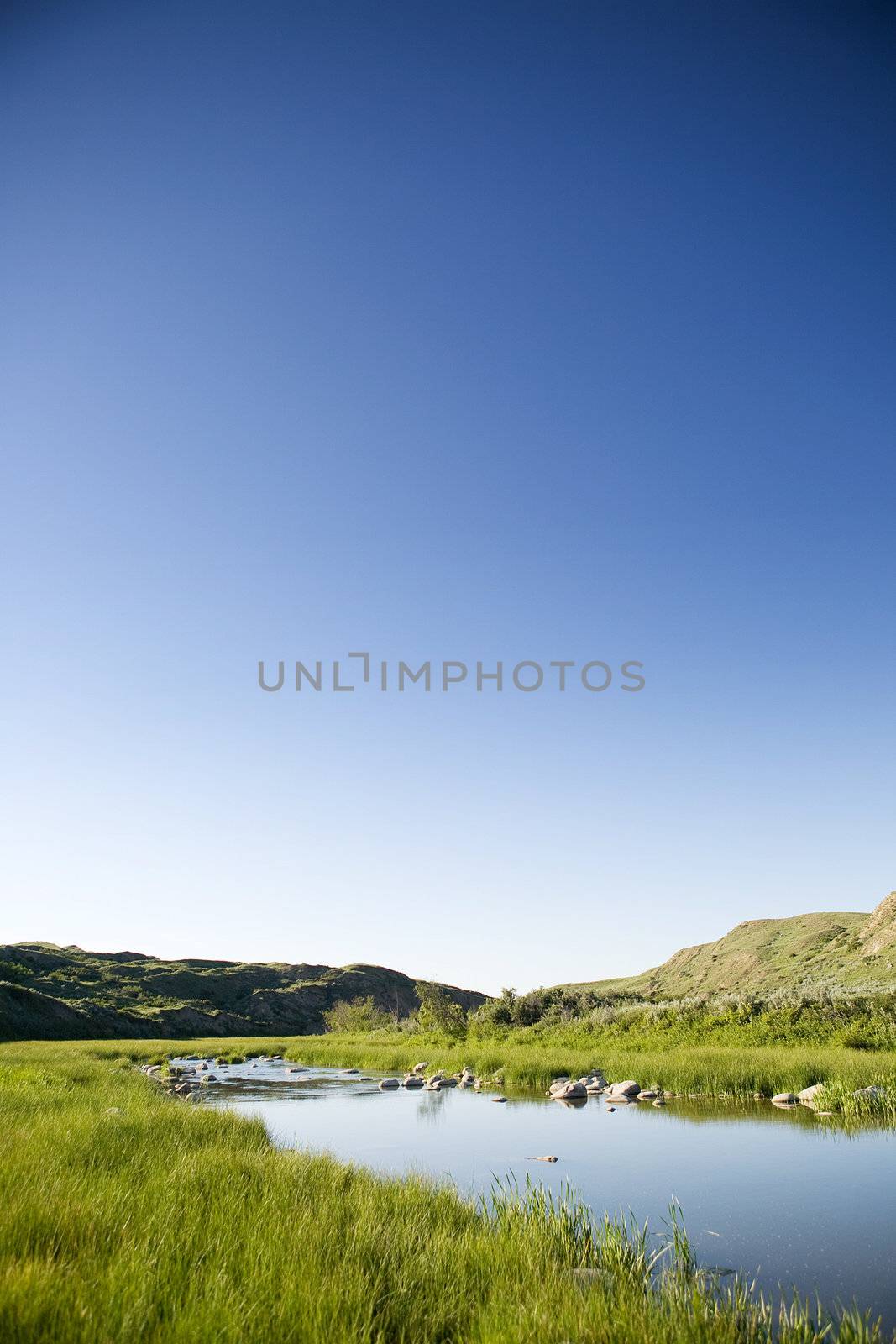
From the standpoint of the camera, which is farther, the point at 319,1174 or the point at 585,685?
the point at 585,685

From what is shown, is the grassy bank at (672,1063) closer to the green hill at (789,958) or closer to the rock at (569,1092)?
the rock at (569,1092)

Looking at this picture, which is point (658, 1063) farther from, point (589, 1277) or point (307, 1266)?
point (307, 1266)

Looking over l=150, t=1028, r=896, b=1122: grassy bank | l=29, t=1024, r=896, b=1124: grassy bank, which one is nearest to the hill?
l=29, t=1024, r=896, b=1124: grassy bank

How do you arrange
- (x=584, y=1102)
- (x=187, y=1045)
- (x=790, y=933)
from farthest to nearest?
(x=790, y=933) < (x=187, y=1045) < (x=584, y=1102)

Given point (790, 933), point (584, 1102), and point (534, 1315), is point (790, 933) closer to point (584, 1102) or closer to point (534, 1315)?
point (584, 1102)

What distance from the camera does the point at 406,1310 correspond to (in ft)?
15.9

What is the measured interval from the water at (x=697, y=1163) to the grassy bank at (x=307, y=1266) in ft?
4.14

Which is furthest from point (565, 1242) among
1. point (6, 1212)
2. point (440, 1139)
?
point (440, 1139)

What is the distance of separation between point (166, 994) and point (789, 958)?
87.3 m

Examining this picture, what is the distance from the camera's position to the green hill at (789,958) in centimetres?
5197

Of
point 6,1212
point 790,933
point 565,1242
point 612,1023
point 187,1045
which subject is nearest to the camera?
point 6,1212

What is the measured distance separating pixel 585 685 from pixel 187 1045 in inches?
1724

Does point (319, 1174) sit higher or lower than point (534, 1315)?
lower

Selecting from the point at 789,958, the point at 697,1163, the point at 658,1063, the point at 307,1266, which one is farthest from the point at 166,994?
the point at 307,1266
